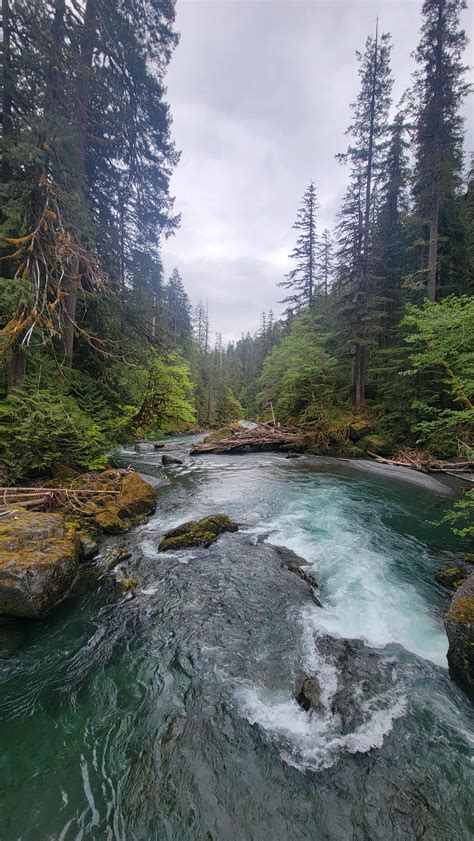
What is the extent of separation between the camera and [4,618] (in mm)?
4438

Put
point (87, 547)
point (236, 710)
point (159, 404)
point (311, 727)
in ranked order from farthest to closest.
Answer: point (159, 404)
point (87, 547)
point (236, 710)
point (311, 727)

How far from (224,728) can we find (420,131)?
23.3 metres

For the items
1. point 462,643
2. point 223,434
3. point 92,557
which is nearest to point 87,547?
point 92,557

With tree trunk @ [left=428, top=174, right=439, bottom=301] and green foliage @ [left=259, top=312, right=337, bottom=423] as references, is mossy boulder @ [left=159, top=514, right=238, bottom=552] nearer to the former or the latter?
green foliage @ [left=259, top=312, right=337, bottom=423]

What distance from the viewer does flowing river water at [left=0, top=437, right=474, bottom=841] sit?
8.35 feet

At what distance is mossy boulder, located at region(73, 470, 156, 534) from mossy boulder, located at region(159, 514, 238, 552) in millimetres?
1398

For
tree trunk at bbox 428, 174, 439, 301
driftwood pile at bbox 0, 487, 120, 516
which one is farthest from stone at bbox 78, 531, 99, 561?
tree trunk at bbox 428, 174, 439, 301

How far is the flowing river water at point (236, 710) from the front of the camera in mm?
2545

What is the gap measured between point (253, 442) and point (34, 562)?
15209 millimetres

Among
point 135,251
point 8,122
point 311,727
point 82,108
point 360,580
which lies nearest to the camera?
point 311,727

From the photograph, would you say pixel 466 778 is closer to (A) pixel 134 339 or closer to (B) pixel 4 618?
(B) pixel 4 618

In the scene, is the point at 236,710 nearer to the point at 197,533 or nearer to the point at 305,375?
the point at 197,533

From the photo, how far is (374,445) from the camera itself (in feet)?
54.0

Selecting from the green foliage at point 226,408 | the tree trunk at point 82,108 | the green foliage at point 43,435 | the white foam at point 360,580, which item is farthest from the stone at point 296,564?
the green foliage at point 226,408
